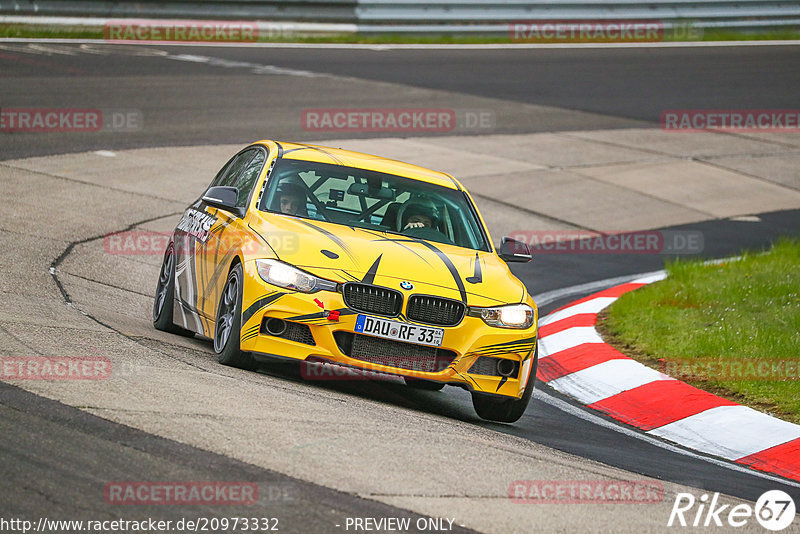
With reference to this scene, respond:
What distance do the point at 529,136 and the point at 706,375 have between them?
12468mm

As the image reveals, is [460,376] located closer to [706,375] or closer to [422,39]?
[706,375]

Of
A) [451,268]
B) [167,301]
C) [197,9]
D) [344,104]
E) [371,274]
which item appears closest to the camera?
[371,274]

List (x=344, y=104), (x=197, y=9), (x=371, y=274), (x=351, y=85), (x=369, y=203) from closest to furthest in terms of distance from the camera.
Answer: (x=371, y=274) → (x=369, y=203) → (x=344, y=104) → (x=351, y=85) → (x=197, y=9)

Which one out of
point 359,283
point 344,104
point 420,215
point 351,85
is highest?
point 351,85

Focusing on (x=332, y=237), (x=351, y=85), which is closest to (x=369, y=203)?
(x=332, y=237)

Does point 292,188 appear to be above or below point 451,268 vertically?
above

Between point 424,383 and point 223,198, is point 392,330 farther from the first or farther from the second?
point 223,198

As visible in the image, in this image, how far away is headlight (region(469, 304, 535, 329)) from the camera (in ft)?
24.9

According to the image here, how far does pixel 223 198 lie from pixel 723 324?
14.7 feet

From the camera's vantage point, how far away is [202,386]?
666cm

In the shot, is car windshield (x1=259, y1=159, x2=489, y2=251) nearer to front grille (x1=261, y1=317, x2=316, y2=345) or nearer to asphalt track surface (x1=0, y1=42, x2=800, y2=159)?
front grille (x1=261, y1=317, x2=316, y2=345)

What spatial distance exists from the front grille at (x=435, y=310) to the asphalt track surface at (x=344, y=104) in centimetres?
72

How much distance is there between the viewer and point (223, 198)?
8.41 m

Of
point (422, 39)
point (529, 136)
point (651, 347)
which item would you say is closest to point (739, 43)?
point (422, 39)
